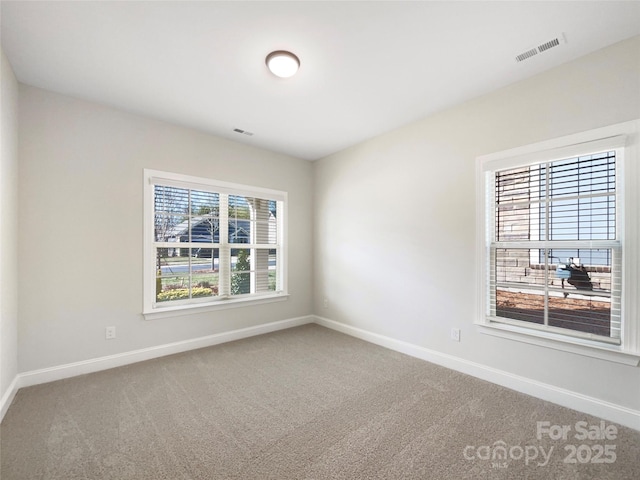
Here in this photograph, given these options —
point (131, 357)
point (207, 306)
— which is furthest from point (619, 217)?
point (131, 357)

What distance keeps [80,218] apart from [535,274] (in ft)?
14.1

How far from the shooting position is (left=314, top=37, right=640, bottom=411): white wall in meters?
2.13

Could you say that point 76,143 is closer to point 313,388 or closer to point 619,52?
point 313,388

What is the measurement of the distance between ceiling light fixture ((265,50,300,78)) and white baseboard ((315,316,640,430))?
306 centimetres

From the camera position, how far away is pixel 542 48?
2105mm

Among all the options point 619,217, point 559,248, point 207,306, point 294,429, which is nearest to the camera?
point 294,429

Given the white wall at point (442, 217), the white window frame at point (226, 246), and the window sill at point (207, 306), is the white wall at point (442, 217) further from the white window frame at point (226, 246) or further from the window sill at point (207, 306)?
the window sill at point (207, 306)

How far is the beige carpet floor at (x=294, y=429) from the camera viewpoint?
1615 millimetres

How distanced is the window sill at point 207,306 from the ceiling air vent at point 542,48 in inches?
149

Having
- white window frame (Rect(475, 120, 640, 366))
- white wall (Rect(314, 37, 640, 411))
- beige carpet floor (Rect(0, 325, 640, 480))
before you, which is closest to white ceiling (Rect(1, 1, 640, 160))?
white wall (Rect(314, 37, 640, 411))

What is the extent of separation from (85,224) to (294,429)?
2.74 meters

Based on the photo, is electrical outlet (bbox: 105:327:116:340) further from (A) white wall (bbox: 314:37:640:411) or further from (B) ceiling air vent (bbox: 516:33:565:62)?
(B) ceiling air vent (bbox: 516:33:565:62)

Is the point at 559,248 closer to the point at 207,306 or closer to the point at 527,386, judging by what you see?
the point at 527,386

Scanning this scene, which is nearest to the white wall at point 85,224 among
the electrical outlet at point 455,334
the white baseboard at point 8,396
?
the white baseboard at point 8,396
